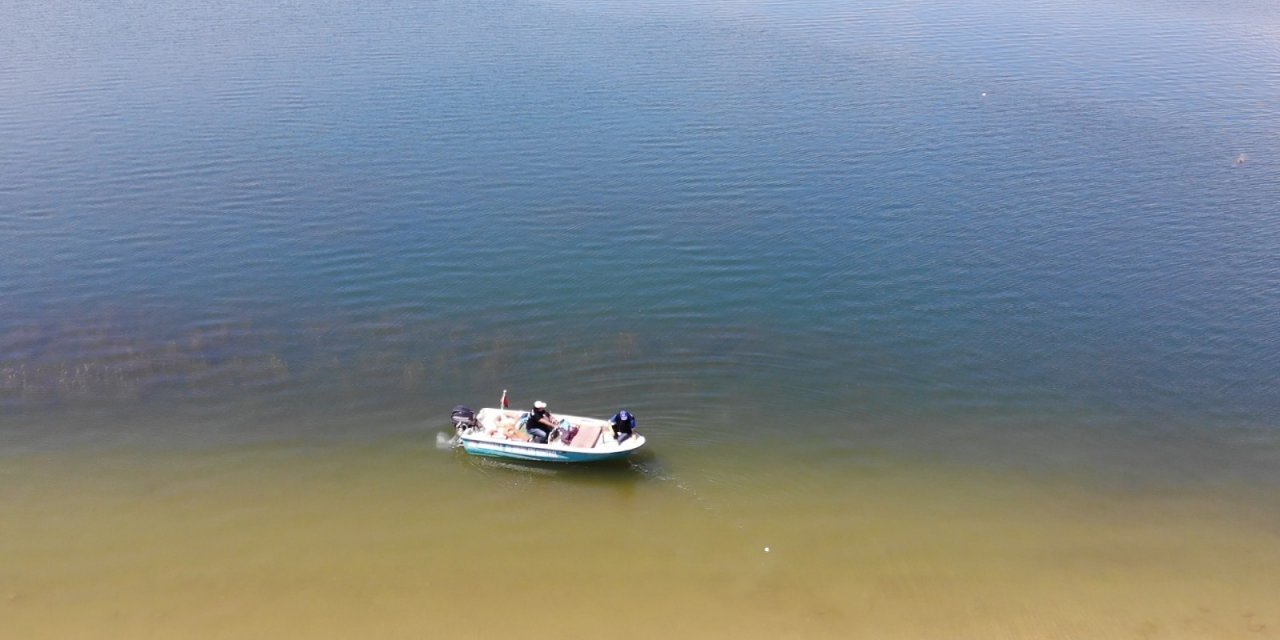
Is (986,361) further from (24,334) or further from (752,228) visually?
(24,334)

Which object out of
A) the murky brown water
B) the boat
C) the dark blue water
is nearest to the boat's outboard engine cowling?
the boat

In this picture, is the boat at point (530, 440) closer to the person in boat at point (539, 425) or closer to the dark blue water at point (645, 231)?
the person in boat at point (539, 425)

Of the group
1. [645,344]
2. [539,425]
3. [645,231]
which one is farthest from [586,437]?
[645,231]

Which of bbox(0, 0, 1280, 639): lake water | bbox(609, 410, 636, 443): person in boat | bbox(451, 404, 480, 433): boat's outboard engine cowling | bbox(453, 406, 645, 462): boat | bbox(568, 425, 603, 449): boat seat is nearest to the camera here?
bbox(0, 0, 1280, 639): lake water

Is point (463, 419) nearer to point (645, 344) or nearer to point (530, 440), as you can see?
point (530, 440)

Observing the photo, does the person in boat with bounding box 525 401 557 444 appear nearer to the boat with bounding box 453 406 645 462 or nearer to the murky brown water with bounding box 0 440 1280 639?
the boat with bounding box 453 406 645 462

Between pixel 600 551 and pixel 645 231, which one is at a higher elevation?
pixel 645 231
